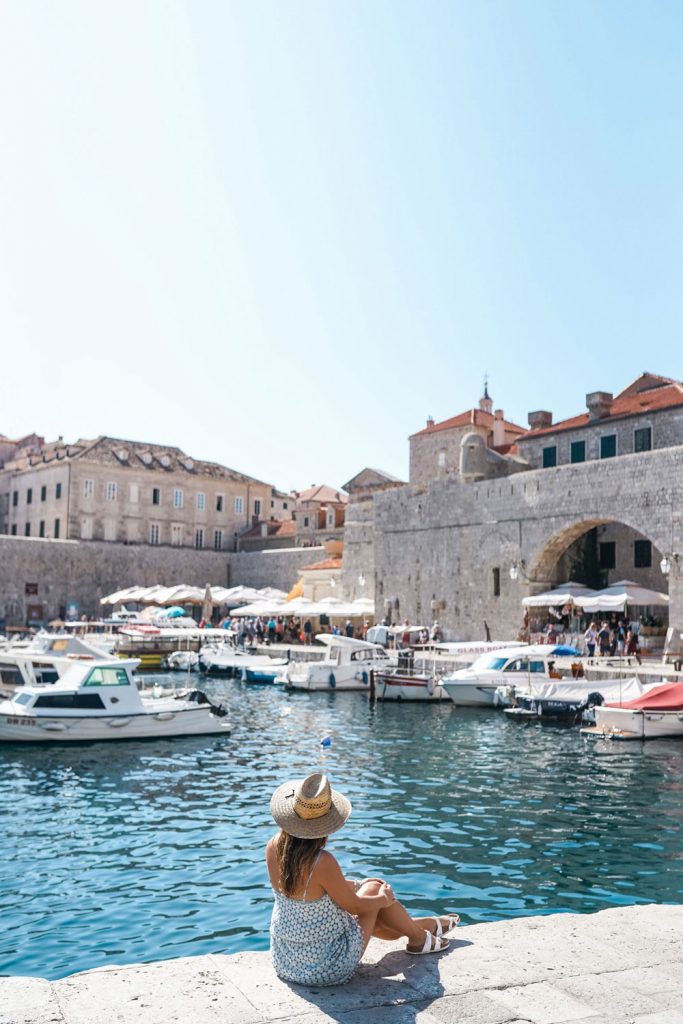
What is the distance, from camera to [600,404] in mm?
31562

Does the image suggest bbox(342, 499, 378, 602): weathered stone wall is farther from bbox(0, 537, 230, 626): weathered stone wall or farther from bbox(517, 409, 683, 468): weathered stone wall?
bbox(0, 537, 230, 626): weathered stone wall

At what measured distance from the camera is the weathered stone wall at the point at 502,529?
25.7m

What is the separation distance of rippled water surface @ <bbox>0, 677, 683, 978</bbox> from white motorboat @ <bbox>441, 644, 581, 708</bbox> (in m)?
4.01

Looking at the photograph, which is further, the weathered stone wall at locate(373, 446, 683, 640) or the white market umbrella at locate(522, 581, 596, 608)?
the white market umbrella at locate(522, 581, 596, 608)

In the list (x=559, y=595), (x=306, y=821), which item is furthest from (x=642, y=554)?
(x=306, y=821)

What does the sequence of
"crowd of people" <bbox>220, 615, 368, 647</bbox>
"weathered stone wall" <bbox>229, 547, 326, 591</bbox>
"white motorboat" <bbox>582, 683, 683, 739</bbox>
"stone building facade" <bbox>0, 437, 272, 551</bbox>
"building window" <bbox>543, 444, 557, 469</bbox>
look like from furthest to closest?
"stone building facade" <bbox>0, 437, 272, 551</bbox> → "weathered stone wall" <bbox>229, 547, 326, 591</bbox> → "crowd of people" <bbox>220, 615, 368, 647</bbox> → "building window" <bbox>543, 444, 557, 469</bbox> → "white motorboat" <bbox>582, 683, 683, 739</bbox>

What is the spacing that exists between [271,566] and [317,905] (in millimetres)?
45798

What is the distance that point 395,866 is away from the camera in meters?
8.53

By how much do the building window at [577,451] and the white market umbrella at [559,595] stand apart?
5.22 meters

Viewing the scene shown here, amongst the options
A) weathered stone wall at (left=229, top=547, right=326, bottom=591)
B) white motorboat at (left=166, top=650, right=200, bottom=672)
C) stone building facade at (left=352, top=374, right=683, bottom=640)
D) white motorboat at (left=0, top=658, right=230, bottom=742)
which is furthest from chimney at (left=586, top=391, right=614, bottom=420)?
white motorboat at (left=0, top=658, right=230, bottom=742)

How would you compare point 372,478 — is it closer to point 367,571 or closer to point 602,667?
point 367,571

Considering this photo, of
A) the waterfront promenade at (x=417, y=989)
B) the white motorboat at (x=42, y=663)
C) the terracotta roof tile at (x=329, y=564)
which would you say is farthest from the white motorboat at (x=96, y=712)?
the terracotta roof tile at (x=329, y=564)

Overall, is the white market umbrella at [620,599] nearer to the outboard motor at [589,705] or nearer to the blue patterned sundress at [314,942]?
the outboard motor at [589,705]

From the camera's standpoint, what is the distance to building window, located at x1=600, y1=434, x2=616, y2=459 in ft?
101
